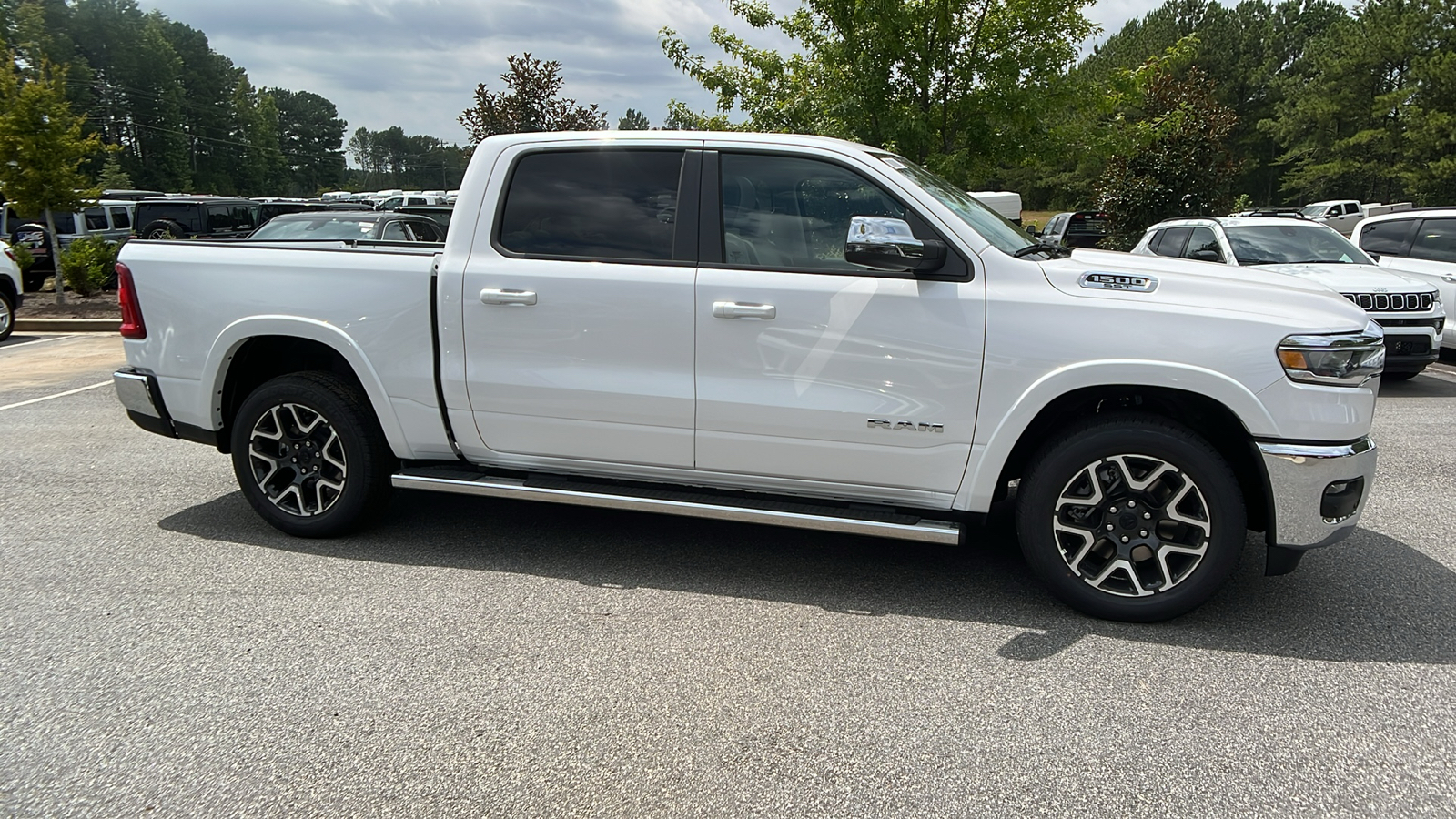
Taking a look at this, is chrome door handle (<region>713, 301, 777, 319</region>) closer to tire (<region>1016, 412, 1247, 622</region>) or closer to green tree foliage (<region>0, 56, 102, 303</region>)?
tire (<region>1016, 412, 1247, 622</region>)

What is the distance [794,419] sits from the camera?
4074 millimetres

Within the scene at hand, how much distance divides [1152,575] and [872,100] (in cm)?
1005

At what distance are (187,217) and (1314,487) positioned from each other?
2685cm

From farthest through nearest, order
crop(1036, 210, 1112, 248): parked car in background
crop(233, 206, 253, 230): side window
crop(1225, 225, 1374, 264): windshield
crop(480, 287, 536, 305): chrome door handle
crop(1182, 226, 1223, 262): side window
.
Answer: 1. crop(233, 206, 253, 230): side window
2. crop(1036, 210, 1112, 248): parked car in background
3. crop(1182, 226, 1223, 262): side window
4. crop(1225, 225, 1374, 264): windshield
5. crop(480, 287, 536, 305): chrome door handle

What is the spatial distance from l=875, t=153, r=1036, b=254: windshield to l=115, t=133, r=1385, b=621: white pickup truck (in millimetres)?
30

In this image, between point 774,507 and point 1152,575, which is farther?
point 774,507

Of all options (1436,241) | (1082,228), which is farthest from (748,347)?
(1082,228)

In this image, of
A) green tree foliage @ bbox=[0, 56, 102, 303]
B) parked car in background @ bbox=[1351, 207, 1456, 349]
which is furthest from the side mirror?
green tree foliage @ bbox=[0, 56, 102, 303]

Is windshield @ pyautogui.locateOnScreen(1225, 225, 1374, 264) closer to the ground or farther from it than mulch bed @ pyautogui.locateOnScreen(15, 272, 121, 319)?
farther from it

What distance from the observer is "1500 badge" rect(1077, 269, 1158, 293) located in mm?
3811

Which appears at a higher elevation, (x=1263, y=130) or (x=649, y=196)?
(x=1263, y=130)

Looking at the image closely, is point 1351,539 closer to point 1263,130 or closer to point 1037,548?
point 1037,548

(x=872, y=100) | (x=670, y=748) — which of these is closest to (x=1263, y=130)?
(x=872, y=100)

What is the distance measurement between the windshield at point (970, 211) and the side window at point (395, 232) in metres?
8.77
